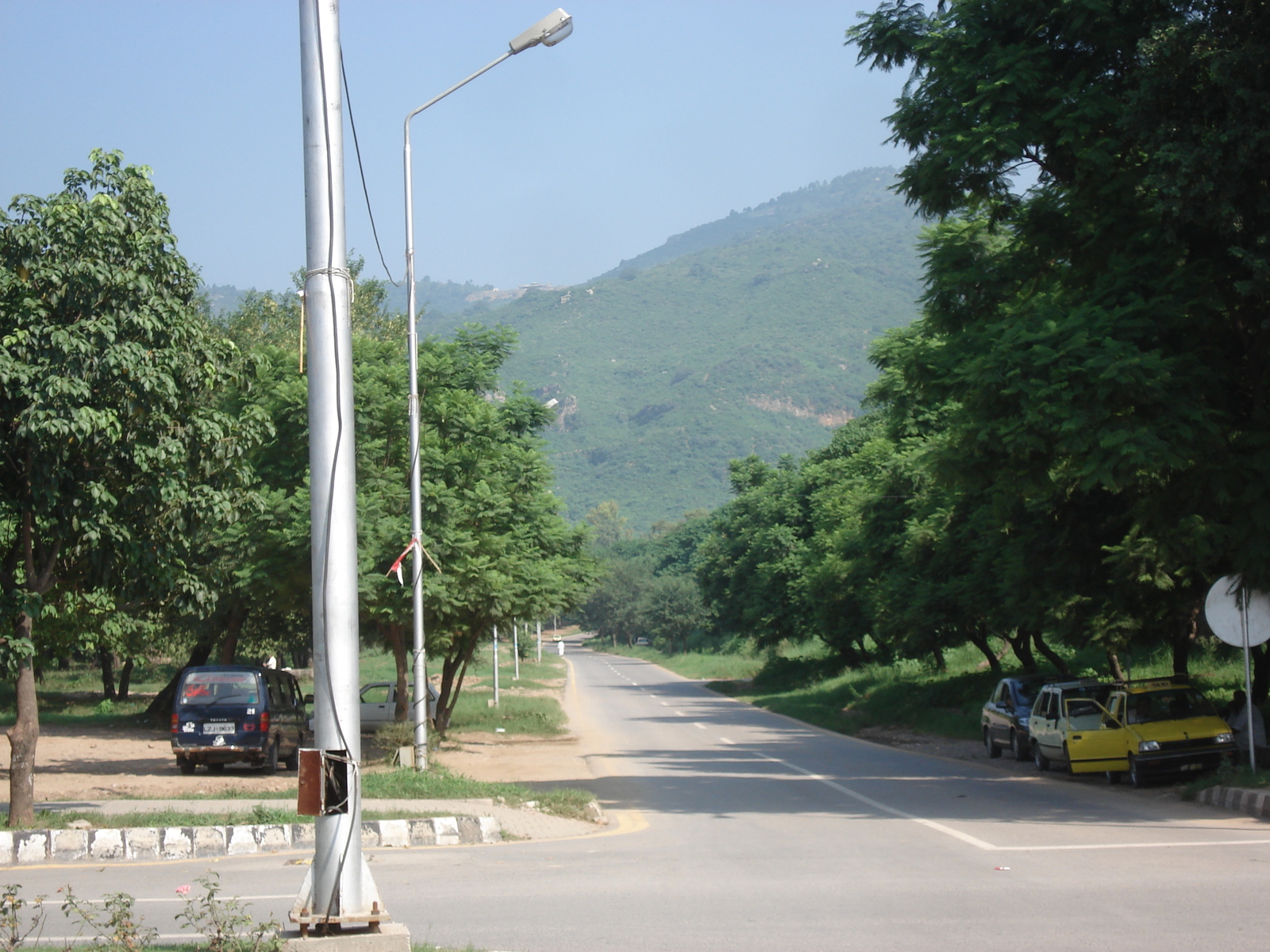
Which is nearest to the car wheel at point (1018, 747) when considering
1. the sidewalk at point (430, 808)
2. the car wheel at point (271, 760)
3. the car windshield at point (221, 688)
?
the sidewalk at point (430, 808)

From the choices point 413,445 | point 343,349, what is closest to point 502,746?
point 413,445

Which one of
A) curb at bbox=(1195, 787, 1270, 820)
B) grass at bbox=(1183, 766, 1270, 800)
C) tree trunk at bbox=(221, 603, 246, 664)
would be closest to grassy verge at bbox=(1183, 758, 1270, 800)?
grass at bbox=(1183, 766, 1270, 800)

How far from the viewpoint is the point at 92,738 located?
28719 millimetres

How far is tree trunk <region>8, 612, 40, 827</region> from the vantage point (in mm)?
12852

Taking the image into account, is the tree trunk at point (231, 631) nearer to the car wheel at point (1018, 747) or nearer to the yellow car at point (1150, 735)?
the car wheel at point (1018, 747)

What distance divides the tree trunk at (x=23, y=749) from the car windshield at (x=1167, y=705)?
A: 15.3 meters

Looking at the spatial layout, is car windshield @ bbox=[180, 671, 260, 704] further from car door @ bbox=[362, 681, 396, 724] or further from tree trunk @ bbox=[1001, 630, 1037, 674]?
tree trunk @ bbox=[1001, 630, 1037, 674]

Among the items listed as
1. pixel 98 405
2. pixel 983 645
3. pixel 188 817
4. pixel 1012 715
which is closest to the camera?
pixel 98 405

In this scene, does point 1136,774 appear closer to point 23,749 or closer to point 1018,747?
point 1018,747

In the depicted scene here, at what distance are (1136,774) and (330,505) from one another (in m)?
14.7

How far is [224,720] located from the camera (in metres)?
21.2

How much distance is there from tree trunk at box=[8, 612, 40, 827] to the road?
5.91ft

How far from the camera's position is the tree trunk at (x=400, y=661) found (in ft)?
82.4

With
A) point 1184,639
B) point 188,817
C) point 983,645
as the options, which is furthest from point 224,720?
point 983,645
